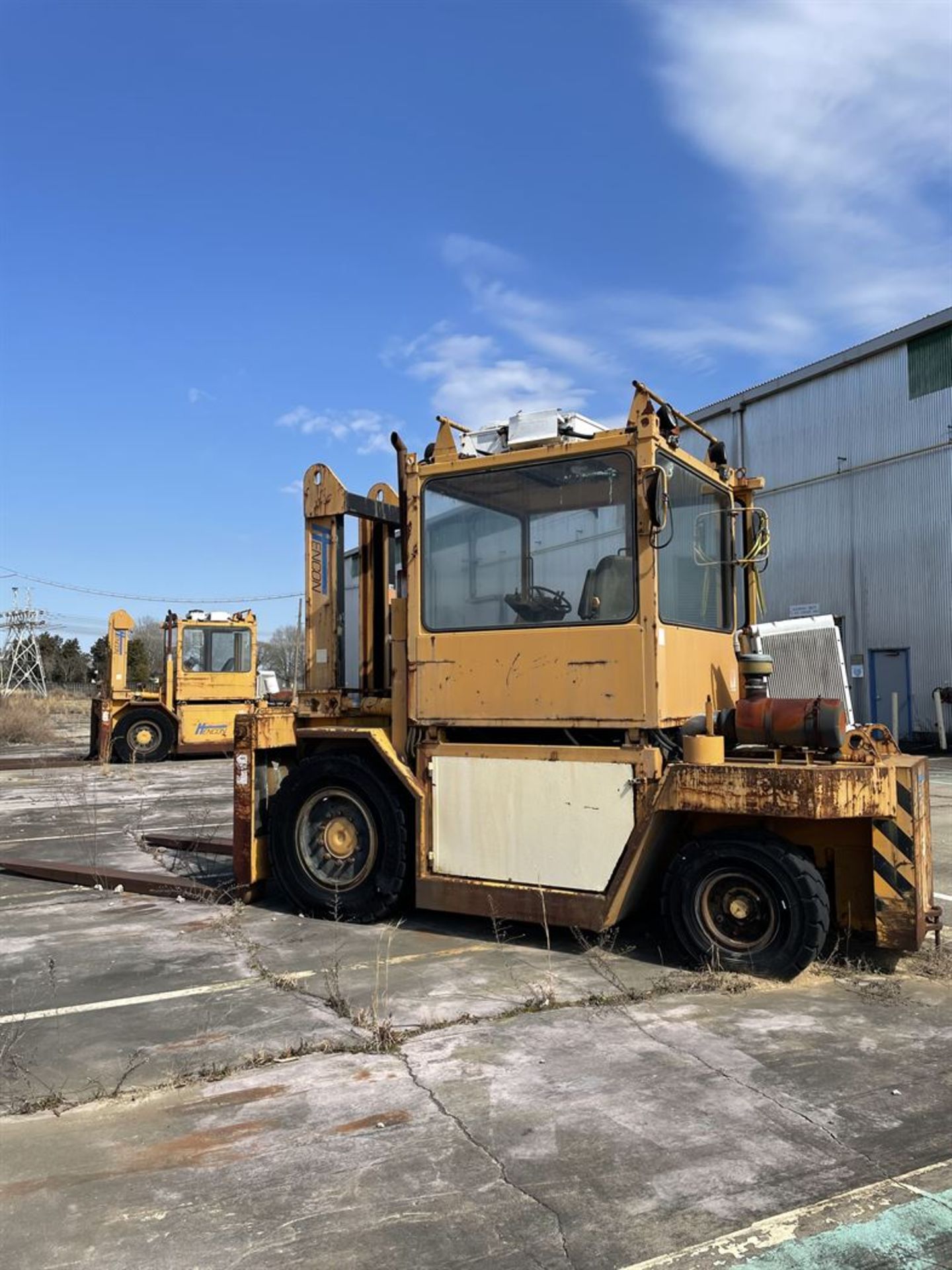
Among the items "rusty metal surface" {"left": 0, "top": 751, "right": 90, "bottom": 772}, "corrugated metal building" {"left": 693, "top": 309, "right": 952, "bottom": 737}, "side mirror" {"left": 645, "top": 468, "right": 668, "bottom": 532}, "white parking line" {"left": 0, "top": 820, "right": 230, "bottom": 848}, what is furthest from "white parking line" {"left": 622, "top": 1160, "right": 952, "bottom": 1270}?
"corrugated metal building" {"left": 693, "top": 309, "right": 952, "bottom": 737}

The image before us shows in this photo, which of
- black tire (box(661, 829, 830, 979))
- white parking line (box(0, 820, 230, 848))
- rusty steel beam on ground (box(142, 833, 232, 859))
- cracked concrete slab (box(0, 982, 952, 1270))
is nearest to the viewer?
cracked concrete slab (box(0, 982, 952, 1270))

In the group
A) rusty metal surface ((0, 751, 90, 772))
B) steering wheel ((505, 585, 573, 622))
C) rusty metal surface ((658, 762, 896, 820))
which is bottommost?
rusty metal surface ((0, 751, 90, 772))

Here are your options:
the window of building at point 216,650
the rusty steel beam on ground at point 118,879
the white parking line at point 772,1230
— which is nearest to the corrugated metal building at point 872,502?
the window of building at point 216,650

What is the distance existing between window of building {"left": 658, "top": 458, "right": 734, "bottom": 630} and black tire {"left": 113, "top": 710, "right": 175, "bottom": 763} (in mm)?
16967

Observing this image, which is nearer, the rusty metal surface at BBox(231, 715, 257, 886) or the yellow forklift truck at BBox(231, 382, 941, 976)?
the yellow forklift truck at BBox(231, 382, 941, 976)

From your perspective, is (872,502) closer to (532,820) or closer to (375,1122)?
(532,820)

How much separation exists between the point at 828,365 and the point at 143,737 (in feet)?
59.2

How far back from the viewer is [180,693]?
2108 cm

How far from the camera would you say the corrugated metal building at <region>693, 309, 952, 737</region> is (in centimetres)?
2094

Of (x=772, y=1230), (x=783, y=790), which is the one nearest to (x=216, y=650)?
(x=783, y=790)

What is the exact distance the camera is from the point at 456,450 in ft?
20.5

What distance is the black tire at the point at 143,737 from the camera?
68.1 feet

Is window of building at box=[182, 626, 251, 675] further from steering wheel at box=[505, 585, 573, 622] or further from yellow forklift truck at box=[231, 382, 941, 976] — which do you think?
steering wheel at box=[505, 585, 573, 622]

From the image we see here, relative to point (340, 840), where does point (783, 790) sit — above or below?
above
